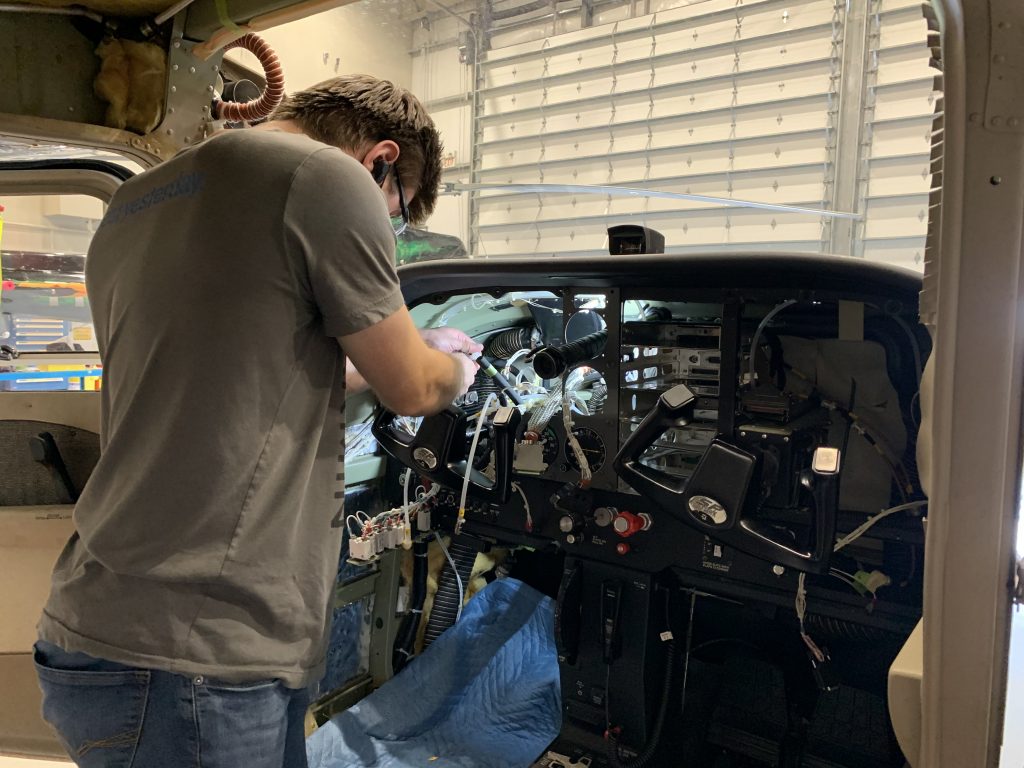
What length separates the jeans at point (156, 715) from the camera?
37.9 inches

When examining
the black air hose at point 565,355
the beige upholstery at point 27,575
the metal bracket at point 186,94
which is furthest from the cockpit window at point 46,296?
the black air hose at point 565,355

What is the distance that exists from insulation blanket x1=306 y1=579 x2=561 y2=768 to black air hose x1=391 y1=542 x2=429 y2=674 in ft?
0.21

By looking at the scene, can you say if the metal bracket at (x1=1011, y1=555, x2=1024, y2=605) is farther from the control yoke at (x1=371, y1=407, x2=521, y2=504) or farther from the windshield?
the windshield

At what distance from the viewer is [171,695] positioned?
96 cm

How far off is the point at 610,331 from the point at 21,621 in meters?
1.99

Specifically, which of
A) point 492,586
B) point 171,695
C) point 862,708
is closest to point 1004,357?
point 171,695

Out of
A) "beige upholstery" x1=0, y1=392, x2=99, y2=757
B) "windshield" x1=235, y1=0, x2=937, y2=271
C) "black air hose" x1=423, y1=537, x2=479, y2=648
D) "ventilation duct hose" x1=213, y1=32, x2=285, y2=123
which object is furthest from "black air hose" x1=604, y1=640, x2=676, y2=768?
"windshield" x1=235, y1=0, x2=937, y2=271

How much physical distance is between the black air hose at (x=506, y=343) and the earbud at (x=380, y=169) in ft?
3.98

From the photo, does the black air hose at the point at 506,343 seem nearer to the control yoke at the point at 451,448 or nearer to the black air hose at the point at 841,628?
the control yoke at the point at 451,448

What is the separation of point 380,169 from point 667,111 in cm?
492

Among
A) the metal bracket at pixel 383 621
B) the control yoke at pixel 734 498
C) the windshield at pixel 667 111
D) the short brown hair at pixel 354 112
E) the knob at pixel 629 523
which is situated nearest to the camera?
the short brown hair at pixel 354 112

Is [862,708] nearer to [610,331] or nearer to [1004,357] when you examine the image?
[610,331]

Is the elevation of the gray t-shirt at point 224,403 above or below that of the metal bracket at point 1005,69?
below

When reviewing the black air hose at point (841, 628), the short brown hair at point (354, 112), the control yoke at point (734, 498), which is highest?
the short brown hair at point (354, 112)
